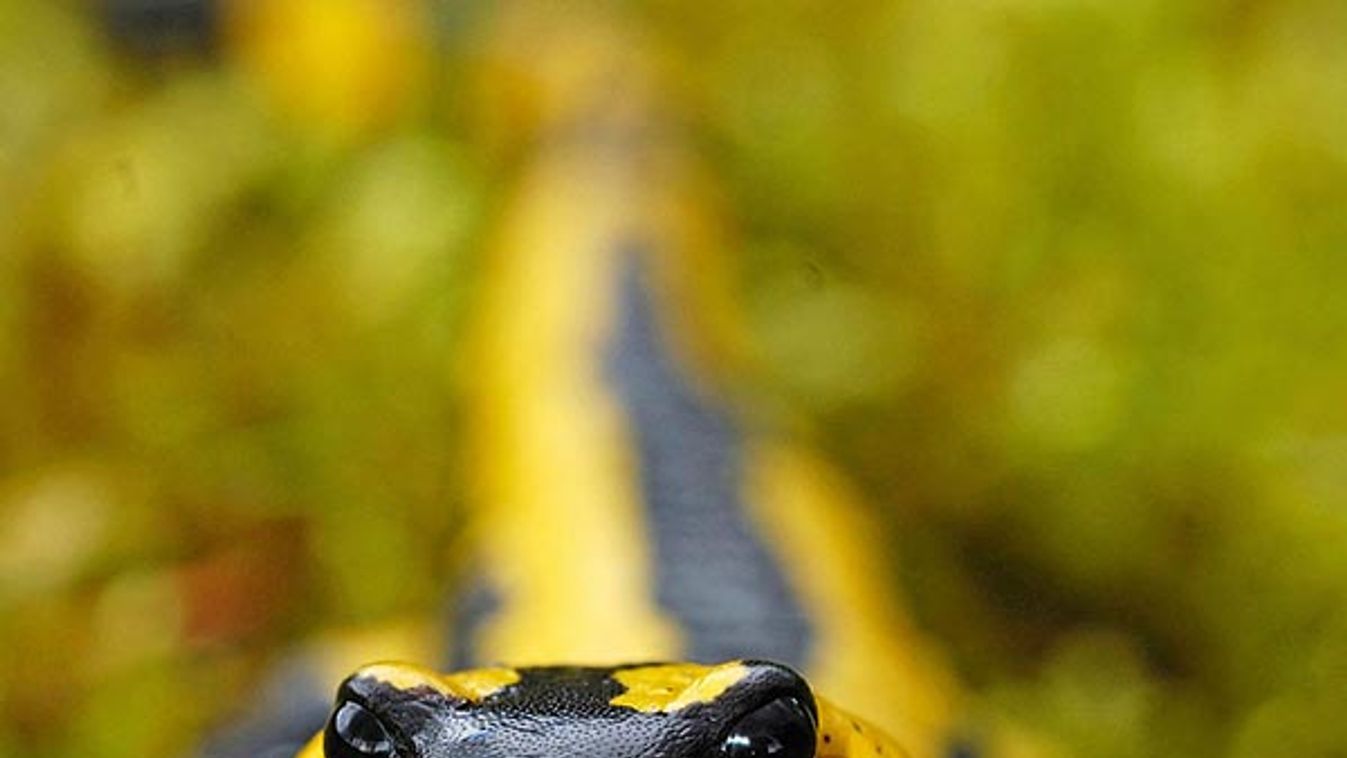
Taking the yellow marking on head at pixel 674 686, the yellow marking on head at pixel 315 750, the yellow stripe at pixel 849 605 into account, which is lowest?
the yellow marking on head at pixel 315 750

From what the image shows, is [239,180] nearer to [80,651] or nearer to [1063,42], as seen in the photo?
[80,651]

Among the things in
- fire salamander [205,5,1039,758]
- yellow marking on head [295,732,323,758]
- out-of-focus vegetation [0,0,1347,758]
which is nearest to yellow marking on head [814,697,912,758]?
fire salamander [205,5,1039,758]

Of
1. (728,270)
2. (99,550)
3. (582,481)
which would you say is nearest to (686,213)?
(728,270)

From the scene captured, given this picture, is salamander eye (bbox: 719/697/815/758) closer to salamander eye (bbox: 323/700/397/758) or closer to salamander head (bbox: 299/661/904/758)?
salamander head (bbox: 299/661/904/758)

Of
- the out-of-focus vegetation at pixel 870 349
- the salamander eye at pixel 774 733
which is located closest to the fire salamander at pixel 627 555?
the salamander eye at pixel 774 733

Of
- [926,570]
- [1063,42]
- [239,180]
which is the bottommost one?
[926,570]

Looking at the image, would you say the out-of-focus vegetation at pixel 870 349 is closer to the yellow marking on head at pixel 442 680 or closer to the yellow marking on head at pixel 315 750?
the yellow marking on head at pixel 315 750
